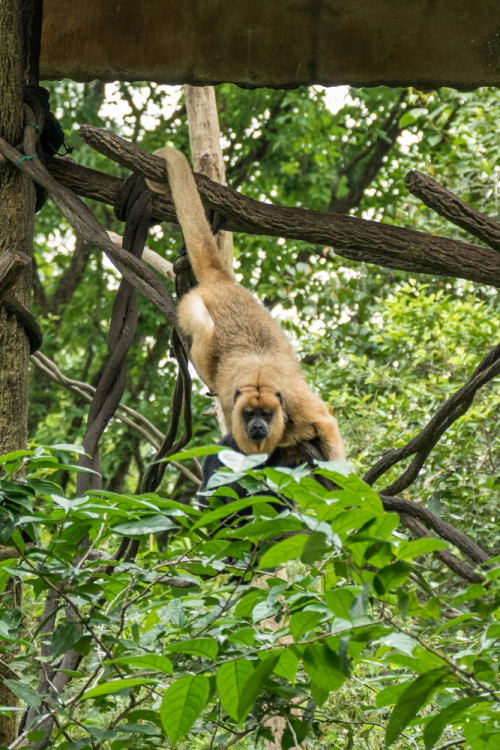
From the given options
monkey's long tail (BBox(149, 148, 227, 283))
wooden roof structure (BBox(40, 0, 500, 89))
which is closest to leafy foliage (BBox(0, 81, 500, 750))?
monkey's long tail (BBox(149, 148, 227, 283))

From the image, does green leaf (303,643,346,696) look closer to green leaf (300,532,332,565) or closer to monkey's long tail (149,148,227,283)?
green leaf (300,532,332,565)

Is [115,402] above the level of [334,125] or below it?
below

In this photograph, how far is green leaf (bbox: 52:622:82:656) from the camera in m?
1.46

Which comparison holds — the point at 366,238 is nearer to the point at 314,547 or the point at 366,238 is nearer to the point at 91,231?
the point at 91,231

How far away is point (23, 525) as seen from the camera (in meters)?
1.55

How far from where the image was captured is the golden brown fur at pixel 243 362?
369 centimetres

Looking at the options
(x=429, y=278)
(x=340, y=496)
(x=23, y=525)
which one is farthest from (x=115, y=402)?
(x=429, y=278)

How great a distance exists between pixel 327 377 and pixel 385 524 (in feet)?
17.0

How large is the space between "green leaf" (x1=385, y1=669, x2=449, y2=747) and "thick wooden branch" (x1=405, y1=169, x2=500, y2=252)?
1.66 meters

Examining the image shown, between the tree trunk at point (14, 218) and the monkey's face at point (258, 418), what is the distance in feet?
3.93

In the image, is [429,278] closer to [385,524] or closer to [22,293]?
[22,293]

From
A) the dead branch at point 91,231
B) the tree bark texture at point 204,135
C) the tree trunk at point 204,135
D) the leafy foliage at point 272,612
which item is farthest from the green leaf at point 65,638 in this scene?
the tree bark texture at point 204,135

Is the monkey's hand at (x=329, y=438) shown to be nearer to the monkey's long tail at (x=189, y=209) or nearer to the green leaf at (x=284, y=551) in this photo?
the monkey's long tail at (x=189, y=209)

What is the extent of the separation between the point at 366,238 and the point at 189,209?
778 mm
